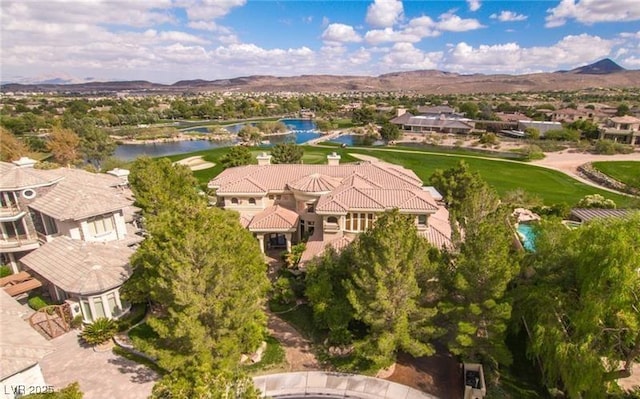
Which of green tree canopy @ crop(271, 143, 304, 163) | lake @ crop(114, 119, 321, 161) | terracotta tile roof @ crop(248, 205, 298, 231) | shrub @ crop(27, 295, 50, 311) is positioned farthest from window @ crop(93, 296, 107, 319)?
lake @ crop(114, 119, 321, 161)

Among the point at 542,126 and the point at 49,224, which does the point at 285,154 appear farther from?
the point at 542,126

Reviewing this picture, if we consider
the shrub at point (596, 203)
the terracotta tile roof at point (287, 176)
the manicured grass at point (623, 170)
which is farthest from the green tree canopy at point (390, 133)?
the terracotta tile roof at point (287, 176)

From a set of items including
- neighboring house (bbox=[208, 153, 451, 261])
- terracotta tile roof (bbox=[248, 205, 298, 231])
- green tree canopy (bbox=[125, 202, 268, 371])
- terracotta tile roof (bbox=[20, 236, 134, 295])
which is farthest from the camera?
terracotta tile roof (bbox=[248, 205, 298, 231])

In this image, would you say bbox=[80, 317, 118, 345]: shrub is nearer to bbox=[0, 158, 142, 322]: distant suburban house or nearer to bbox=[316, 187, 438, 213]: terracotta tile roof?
bbox=[0, 158, 142, 322]: distant suburban house

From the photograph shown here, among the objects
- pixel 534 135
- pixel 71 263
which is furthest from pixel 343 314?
pixel 534 135

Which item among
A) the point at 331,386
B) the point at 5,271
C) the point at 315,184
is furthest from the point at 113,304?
the point at 315,184

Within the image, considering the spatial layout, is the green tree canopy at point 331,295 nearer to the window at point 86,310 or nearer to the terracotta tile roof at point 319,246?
the terracotta tile roof at point 319,246
